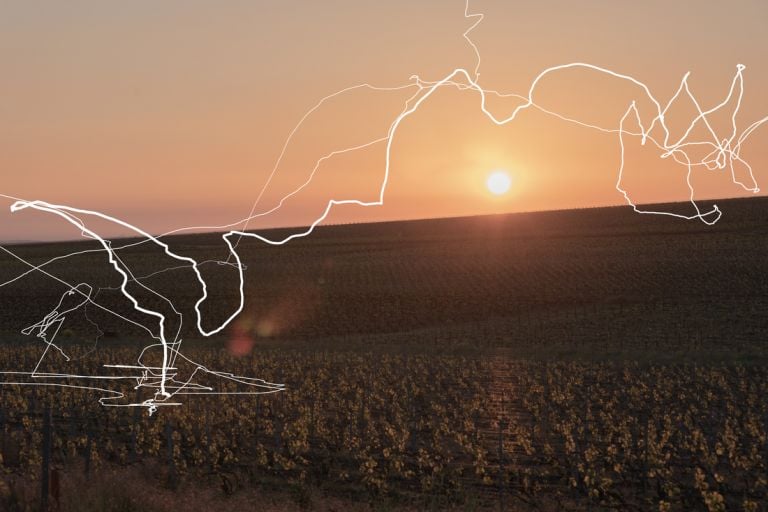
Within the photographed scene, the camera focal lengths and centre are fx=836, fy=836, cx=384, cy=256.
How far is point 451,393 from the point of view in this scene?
30219mm

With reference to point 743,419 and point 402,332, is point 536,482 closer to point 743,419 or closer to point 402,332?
point 743,419

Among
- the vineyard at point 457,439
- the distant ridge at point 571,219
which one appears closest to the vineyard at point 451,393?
the vineyard at point 457,439

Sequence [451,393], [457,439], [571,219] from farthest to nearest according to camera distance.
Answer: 1. [571,219]
2. [451,393]
3. [457,439]

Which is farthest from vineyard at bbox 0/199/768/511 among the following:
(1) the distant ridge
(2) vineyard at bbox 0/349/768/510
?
(1) the distant ridge

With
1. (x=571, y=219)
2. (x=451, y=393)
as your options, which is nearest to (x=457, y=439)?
(x=451, y=393)

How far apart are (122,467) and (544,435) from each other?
1119 cm

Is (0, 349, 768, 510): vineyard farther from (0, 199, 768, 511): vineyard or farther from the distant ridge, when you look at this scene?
the distant ridge

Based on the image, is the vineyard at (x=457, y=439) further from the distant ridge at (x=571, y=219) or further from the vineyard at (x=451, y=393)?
the distant ridge at (x=571, y=219)

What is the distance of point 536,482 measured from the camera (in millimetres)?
17859

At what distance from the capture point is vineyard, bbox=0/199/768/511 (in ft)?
59.8

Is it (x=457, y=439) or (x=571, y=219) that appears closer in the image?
(x=457, y=439)

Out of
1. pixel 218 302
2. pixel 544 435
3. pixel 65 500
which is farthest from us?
pixel 218 302

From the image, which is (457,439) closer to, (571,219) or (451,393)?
(451,393)

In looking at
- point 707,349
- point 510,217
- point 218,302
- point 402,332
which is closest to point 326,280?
point 218,302
